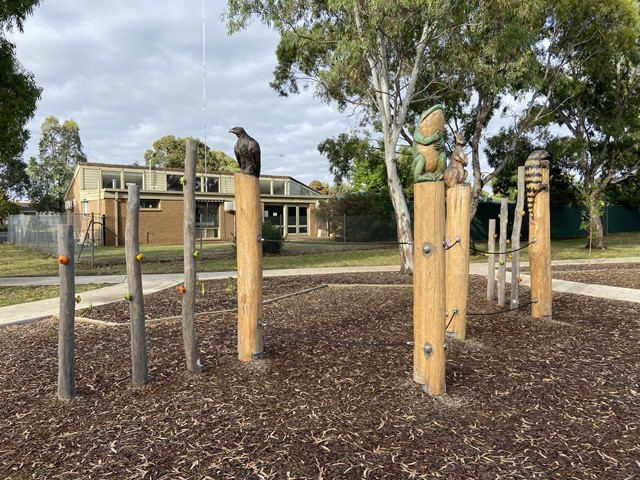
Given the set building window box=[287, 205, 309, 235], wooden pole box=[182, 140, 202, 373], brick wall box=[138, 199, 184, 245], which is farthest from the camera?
building window box=[287, 205, 309, 235]

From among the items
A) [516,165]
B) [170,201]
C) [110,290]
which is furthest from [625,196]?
[110,290]

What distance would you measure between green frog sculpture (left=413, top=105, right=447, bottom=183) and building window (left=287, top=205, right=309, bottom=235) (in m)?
28.3

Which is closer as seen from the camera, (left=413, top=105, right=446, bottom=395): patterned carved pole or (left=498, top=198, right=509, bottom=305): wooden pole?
(left=413, top=105, right=446, bottom=395): patterned carved pole

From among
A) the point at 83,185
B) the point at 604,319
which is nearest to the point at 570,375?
the point at 604,319

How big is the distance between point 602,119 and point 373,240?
1154 centimetres

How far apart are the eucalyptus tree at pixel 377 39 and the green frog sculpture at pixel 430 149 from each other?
5.40 metres

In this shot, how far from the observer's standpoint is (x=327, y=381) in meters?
3.83

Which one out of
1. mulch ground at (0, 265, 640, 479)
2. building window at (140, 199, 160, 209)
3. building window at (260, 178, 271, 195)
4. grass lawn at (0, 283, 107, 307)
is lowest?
mulch ground at (0, 265, 640, 479)

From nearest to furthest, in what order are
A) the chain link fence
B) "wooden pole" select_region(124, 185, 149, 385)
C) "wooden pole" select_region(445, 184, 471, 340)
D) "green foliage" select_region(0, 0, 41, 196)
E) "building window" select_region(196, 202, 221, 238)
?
1. "wooden pole" select_region(124, 185, 149, 385)
2. "wooden pole" select_region(445, 184, 471, 340)
3. "green foliage" select_region(0, 0, 41, 196)
4. the chain link fence
5. "building window" select_region(196, 202, 221, 238)

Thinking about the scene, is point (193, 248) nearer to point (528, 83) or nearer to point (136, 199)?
point (136, 199)

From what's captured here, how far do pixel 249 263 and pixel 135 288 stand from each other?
100 centimetres

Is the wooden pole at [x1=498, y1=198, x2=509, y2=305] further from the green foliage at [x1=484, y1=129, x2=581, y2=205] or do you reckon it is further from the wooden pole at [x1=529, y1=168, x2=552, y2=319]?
the green foliage at [x1=484, y1=129, x2=581, y2=205]

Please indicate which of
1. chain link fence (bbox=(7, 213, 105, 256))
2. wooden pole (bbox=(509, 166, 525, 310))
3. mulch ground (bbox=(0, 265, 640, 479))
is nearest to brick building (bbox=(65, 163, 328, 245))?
chain link fence (bbox=(7, 213, 105, 256))

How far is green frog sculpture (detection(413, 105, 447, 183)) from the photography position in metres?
3.74
